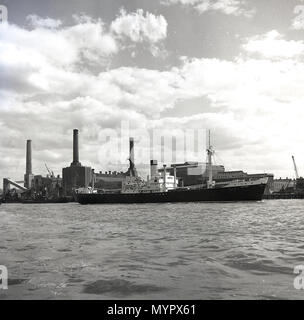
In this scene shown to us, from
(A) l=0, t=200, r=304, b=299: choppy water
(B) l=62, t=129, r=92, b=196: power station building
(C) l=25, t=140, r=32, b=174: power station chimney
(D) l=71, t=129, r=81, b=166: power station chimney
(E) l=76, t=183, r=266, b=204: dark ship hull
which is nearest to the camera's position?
(A) l=0, t=200, r=304, b=299: choppy water

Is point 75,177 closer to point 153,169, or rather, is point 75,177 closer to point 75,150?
point 75,150

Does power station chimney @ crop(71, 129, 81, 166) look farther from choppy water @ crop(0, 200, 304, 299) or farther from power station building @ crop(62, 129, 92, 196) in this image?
choppy water @ crop(0, 200, 304, 299)

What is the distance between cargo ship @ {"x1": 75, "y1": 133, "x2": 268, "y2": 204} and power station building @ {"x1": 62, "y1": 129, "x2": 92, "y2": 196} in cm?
4428

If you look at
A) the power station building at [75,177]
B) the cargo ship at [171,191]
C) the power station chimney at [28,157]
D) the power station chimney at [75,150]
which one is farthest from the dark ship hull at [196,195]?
the power station chimney at [28,157]

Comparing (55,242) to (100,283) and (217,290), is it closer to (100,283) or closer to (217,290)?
(100,283)

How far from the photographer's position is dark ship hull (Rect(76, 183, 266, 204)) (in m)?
72.0

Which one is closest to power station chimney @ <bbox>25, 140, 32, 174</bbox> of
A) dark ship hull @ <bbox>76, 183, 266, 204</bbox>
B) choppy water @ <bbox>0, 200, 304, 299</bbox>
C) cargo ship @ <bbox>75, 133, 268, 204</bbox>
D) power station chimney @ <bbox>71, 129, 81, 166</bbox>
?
power station chimney @ <bbox>71, 129, 81, 166</bbox>

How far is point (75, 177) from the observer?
153 m

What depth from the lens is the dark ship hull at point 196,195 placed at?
72.0 metres

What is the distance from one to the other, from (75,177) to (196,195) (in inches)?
3431

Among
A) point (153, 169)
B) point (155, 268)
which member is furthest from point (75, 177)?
point (155, 268)

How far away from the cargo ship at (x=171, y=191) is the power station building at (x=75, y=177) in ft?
145

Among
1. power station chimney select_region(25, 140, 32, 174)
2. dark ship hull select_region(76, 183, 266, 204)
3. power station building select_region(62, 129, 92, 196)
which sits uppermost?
power station chimney select_region(25, 140, 32, 174)
